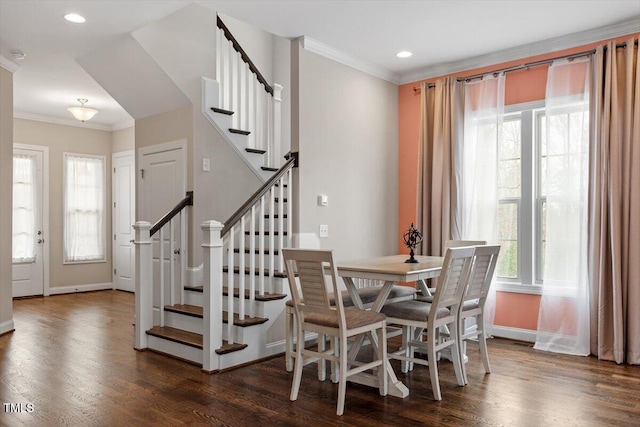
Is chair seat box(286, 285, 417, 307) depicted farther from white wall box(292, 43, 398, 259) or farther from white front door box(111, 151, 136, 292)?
white front door box(111, 151, 136, 292)

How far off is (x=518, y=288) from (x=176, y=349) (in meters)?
3.28

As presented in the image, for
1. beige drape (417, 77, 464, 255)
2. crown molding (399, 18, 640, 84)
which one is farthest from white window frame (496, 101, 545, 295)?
beige drape (417, 77, 464, 255)

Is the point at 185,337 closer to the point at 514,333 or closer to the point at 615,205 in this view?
the point at 514,333

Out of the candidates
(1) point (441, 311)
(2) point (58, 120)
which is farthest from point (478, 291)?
(2) point (58, 120)

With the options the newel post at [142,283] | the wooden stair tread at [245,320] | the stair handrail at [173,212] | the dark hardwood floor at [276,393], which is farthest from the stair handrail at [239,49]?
the dark hardwood floor at [276,393]

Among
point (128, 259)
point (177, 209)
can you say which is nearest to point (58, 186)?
point (128, 259)

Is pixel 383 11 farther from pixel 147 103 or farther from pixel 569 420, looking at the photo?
pixel 569 420

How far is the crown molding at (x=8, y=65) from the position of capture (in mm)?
5048

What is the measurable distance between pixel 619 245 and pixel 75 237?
7.79m

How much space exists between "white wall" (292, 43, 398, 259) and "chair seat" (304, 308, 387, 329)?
1.56 m

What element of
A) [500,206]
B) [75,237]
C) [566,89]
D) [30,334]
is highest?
[566,89]

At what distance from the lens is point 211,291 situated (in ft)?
12.1

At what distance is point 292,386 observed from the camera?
3135 mm

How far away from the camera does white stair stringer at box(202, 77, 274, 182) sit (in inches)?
192
